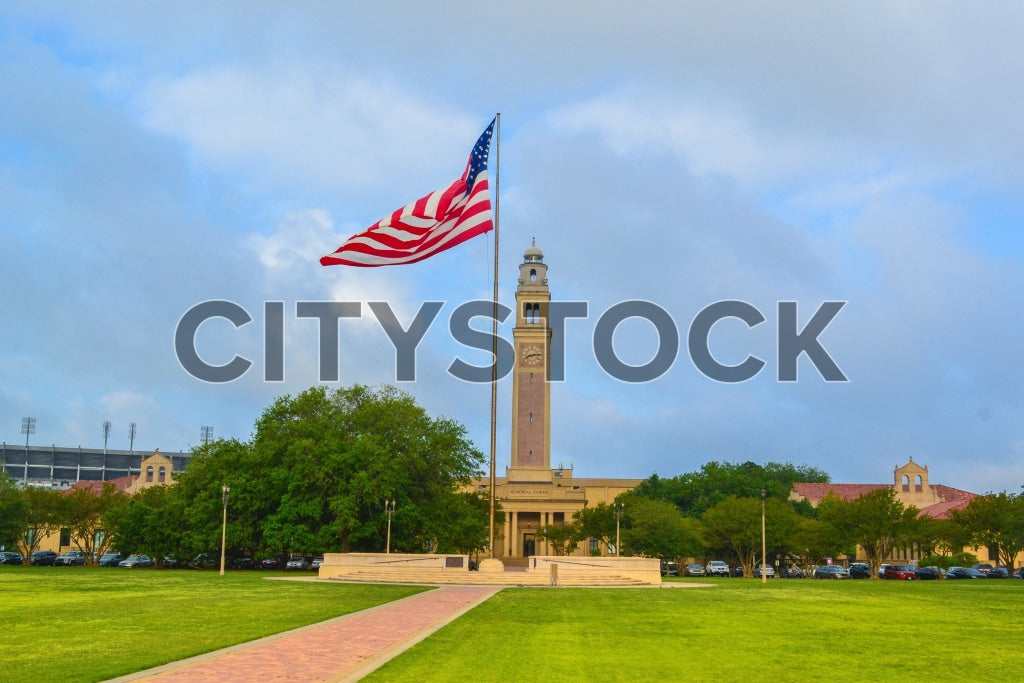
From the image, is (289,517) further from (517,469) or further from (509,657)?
(517,469)

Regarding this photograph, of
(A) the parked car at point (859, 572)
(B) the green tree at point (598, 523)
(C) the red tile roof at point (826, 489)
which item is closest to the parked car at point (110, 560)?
(B) the green tree at point (598, 523)

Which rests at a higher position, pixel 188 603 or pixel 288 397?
pixel 288 397

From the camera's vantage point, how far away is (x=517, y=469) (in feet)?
387

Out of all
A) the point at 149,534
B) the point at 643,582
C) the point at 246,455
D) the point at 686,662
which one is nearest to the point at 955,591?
the point at 643,582

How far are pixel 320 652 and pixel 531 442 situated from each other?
100626 mm

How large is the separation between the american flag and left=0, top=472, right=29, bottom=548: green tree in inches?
1654

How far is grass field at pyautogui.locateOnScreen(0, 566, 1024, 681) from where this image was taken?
619 inches

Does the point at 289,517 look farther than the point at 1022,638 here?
Yes

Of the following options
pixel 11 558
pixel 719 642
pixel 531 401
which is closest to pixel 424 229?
pixel 719 642

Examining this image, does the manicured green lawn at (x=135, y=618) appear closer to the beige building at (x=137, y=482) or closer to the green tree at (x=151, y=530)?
the green tree at (x=151, y=530)

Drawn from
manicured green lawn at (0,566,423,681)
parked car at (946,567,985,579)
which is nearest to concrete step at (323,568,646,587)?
manicured green lawn at (0,566,423,681)

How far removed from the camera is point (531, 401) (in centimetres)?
11750

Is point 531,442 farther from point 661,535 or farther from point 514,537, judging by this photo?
point 661,535

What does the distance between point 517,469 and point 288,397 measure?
175 ft
